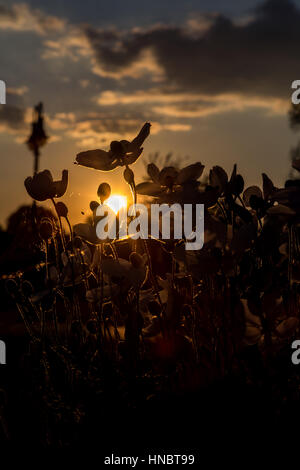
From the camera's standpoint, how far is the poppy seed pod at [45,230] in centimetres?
112

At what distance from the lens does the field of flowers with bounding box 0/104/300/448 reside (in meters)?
0.86

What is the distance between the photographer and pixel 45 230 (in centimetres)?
112

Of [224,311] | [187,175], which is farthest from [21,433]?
[187,175]

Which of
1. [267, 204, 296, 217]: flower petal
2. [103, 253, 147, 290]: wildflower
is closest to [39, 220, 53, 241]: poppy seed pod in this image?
[103, 253, 147, 290]: wildflower

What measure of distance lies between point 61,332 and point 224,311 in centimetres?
48

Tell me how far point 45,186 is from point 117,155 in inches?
6.5

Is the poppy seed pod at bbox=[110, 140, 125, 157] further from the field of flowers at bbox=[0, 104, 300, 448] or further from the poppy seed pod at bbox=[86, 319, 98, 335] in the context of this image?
the poppy seed pod at bbox=[86, 319, 98, 335]

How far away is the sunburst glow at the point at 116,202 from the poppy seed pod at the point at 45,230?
0.18 m

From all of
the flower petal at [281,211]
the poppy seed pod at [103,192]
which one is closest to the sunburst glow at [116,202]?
the poppy seed pod at [103,192]

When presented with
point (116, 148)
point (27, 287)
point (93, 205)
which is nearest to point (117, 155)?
point (116, 148)

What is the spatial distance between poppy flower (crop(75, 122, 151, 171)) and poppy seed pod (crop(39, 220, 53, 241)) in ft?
0.67

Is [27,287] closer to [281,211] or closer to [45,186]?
[45,186]

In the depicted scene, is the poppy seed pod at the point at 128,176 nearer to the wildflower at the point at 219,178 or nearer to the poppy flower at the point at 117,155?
the poppy flower at the point at 117,155
